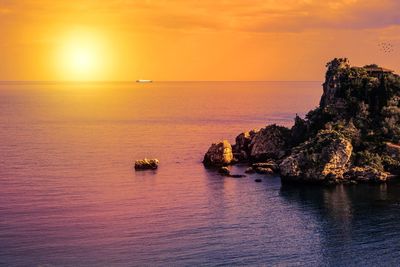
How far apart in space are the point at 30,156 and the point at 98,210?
188 ft

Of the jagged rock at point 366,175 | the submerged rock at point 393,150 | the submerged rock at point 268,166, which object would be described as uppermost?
the submerged rock at point 393,150

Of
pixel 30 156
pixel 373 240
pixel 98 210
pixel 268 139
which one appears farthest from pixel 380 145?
pixel 30 156

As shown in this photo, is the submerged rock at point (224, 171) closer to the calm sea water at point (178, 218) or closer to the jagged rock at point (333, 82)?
the calm sea water at point (178, 218)

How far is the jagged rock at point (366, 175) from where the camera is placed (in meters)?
118

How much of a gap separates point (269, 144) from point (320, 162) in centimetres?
2599

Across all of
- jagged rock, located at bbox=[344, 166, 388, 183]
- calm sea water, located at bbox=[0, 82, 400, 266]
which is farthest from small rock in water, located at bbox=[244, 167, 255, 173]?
jagged rock, located at bbox=[344, 166, 388, 183]

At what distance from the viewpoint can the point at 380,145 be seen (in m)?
128

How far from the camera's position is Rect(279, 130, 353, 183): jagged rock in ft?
383

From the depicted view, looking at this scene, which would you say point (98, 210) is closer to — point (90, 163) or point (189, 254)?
point (189, 254)

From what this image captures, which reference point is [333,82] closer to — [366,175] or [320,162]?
[366,175]

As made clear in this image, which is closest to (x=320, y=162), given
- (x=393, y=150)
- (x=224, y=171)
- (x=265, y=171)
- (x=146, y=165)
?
(x=265, y=171)

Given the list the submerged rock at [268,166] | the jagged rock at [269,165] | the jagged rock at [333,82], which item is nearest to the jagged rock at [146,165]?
the jagged rock at [269,165]

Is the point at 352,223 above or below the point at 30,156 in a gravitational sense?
below

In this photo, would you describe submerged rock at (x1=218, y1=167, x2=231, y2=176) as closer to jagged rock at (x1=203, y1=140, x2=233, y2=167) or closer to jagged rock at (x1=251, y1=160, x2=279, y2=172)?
jagged rock at (x1=251, y1=160, x2=279, y2=172)
